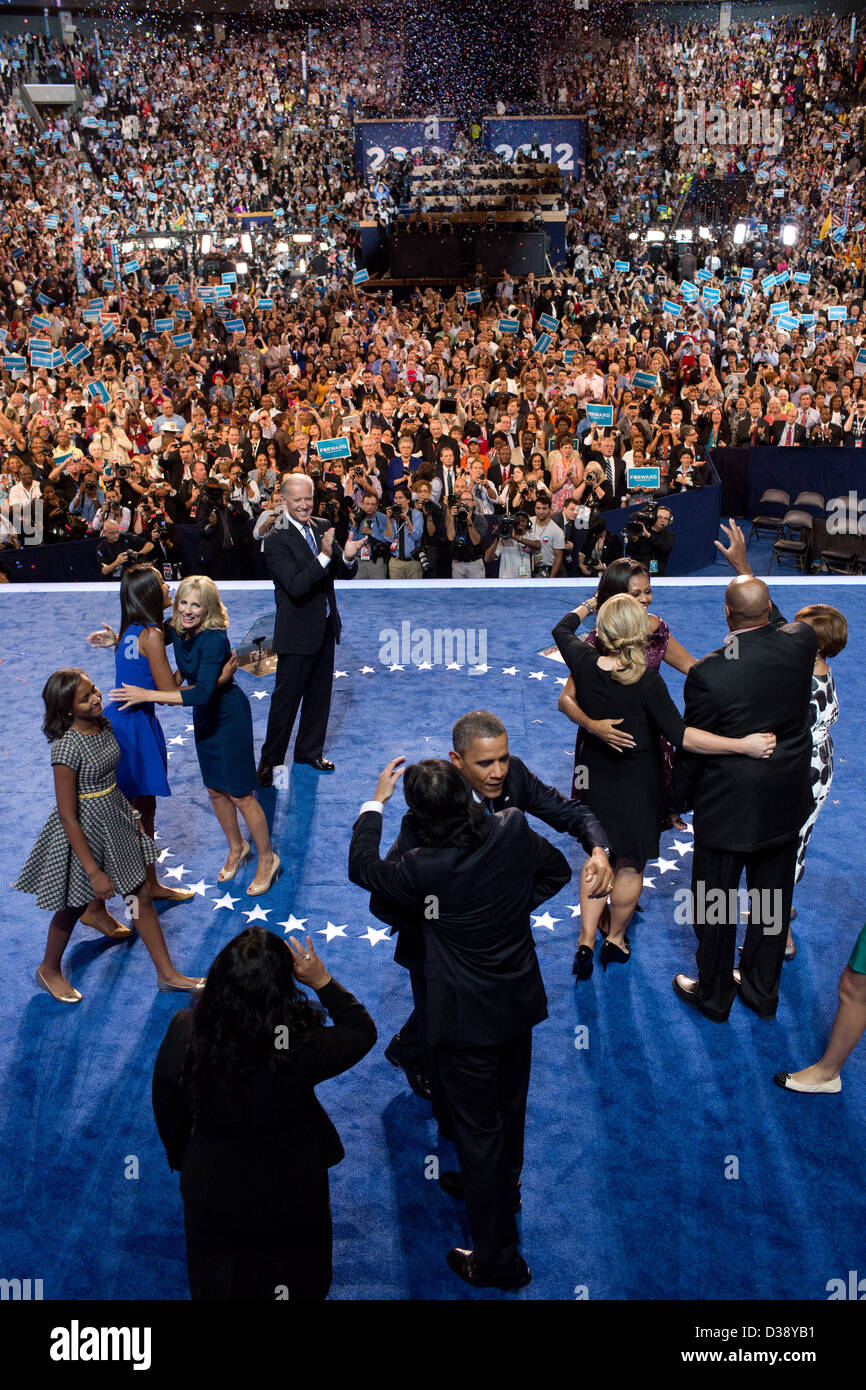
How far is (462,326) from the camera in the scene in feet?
57.7

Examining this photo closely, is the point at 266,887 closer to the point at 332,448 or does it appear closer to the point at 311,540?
the point at 311,540

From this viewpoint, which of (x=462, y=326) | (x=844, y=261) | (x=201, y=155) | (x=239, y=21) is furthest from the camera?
(x=239, y=21)

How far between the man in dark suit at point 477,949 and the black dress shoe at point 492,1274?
0.01 meters

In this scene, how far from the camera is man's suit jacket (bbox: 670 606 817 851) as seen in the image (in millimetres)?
4086

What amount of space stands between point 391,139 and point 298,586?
2693 cm

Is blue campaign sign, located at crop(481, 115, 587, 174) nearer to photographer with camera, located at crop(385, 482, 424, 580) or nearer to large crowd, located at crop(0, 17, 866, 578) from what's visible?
large crowd, located at crop(0, 17, 866, 578)

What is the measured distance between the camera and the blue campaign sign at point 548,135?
2859 cm

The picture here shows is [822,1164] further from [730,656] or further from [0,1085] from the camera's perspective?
[0,1085]

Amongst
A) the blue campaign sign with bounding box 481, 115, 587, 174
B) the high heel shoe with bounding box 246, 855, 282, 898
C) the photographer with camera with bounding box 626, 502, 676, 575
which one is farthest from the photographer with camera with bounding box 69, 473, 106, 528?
the blue campaign sign with bounding box 481, 115, 587, 174

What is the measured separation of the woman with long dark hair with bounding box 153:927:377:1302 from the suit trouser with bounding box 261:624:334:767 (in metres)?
3.77

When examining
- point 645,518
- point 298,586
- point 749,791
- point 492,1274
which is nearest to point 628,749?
point 749,791

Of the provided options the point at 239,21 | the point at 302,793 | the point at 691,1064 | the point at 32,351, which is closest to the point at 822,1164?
the point at 691,1064

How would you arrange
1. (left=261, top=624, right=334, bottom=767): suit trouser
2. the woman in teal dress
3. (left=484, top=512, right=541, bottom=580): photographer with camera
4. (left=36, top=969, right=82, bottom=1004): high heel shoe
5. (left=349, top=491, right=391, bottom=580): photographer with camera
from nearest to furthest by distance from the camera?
the woman in teal dress → (left=36, top=969, right=82, bottom=1004): high heel shoe → (left=261, top=624, right=334, bottom=767): suit trouser → (left=484, top=512, right=541, bottom=580): photographer with camera → (left=349, top=491, right=391, bottom=580): photographer with camera

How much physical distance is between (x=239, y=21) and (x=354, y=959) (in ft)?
127
